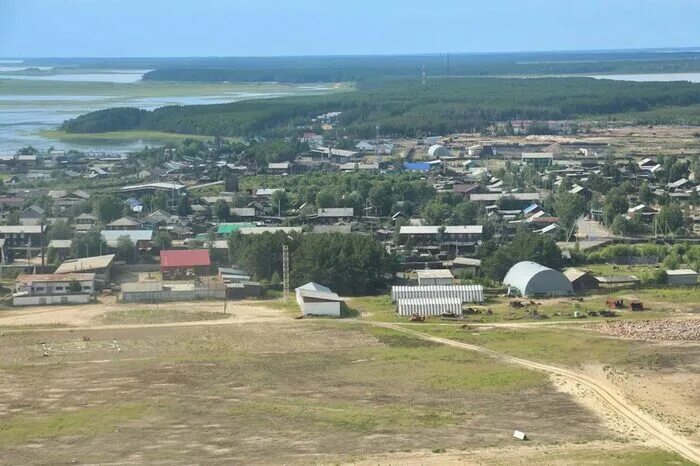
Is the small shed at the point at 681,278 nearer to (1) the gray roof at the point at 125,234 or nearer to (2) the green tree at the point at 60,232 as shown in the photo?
(1) the gray roof at the point at 125,234

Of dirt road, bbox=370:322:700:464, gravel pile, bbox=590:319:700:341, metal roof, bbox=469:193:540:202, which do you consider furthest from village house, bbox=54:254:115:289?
metal roof, bbox=469:193:540:202

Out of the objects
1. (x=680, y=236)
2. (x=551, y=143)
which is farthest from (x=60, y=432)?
(x=551, y=143)

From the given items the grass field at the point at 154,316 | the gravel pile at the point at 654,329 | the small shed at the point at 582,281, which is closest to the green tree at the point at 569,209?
the small shed at the point at 582,281

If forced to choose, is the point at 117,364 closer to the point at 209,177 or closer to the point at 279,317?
the point at 279,317

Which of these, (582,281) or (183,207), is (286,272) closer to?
(582,281)

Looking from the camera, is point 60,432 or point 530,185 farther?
point 530,185

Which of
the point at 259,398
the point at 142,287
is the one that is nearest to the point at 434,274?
the point at 142,287

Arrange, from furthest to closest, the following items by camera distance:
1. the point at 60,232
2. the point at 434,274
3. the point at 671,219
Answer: the point at 671,219
the point at 60,232
the point at 434,274
